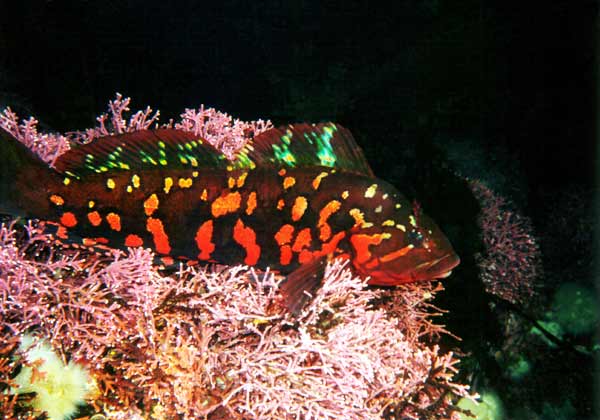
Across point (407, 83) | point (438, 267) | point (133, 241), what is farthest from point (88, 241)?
point (407, 83)

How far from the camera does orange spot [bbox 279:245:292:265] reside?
2.45 m

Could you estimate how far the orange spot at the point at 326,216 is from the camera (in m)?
2.39

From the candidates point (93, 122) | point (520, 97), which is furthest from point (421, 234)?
point (520, 97)

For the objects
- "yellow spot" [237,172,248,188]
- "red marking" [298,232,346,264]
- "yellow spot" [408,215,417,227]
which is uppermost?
"yellow spot" [237,172,248,188]

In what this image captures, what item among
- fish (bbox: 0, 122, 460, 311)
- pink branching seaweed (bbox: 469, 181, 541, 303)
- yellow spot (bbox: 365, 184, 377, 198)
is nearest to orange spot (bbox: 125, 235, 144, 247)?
fish (bbox: 0, 122, 460, 311)

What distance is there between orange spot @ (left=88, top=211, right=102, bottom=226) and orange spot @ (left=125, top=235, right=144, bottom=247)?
190mm

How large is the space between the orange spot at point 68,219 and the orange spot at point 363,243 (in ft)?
5.61

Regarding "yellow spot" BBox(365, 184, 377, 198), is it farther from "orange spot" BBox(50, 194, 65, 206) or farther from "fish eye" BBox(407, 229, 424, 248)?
"orange spot" BBox(50, 194, 65, 206)

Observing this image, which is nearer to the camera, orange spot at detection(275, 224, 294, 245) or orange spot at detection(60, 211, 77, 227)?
orange spot at detection(60, 211, 77, 227)

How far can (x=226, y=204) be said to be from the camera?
2.32m

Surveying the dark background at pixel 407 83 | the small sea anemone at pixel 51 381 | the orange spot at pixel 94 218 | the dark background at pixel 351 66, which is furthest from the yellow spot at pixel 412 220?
the dark background at pixel 351 66

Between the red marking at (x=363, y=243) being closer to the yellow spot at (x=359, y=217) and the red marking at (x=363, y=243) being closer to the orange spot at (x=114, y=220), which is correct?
the yellow spot at (x=359, y=217)

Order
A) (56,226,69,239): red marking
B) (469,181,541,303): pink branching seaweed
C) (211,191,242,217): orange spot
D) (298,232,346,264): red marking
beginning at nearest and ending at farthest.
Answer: (56,226,69,239): red marking, (211,191,242,217): orange spot, (298,232,346,264): red marking, (469,181,541,303): pink branching seaweed

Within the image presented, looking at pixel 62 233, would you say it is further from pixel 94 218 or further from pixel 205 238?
pixel 205 238
